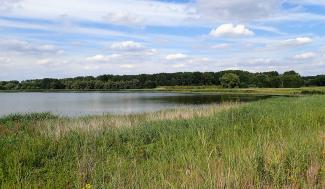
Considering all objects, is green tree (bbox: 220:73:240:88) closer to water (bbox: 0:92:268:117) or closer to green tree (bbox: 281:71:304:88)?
green tree (bbox: 281:71:304:88)

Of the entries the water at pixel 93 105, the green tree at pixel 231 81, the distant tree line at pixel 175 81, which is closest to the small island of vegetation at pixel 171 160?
the water at pixel 93 105

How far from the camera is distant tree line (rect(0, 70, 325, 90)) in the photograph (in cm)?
12875

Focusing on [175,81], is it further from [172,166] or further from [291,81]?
[172,166]

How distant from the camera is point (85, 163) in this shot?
240 inches

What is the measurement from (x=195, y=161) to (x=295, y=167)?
137 centimetres

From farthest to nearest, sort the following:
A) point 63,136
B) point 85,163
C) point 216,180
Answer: point 63,136 < point 85,163 < point 216,180

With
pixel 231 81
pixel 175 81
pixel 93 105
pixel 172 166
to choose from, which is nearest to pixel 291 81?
pixel 231 81

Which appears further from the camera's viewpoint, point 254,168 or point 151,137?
point 151,137

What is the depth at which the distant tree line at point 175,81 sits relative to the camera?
128750 mm

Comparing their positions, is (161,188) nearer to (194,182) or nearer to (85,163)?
(194,182)

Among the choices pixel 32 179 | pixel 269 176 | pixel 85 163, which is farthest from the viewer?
pixel 32 179

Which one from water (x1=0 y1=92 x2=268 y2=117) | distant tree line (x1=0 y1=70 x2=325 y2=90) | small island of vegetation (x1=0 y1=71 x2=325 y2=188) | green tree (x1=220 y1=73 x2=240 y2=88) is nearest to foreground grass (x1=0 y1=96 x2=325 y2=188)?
small island of vegetation (x1=0 y1=71 x2=325 y2=188)

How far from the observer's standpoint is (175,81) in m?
151

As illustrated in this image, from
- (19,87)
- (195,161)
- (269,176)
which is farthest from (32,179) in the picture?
(19,87)
